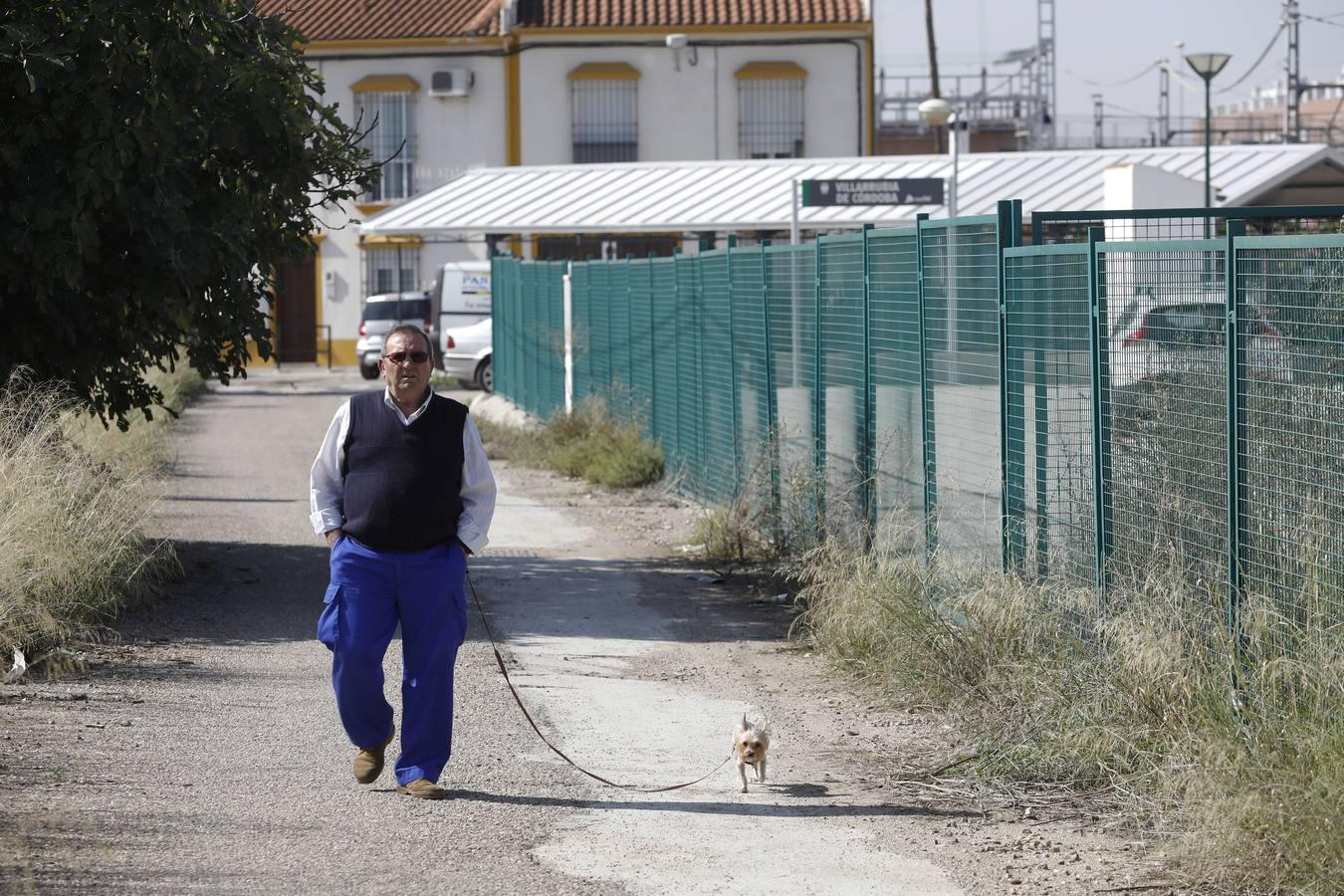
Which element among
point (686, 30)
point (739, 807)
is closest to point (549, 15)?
point (686, 30)

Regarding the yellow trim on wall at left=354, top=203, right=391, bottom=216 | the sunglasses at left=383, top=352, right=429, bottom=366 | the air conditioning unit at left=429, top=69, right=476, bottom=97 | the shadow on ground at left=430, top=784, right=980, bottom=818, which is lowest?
the shadow on ground at left=430, top=784, right=980, bottom=818

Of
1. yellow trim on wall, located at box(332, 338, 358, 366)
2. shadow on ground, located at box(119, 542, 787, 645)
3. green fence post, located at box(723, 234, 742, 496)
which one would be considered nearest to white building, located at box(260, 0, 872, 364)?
yellow trim on wall, located at box(332, 338, 358, 366)

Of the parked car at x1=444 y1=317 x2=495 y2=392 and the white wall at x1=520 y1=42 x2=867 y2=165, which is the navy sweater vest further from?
the white wall at x1=520 y1=42 x2=867 y2=165

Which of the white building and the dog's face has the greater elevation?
the white building

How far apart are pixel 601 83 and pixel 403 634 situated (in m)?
38.5

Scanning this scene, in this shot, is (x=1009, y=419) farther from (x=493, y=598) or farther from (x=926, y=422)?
(x=493, y=598)

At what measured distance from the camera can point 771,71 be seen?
142ft

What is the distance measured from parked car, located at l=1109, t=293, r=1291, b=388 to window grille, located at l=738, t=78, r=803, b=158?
120 ft

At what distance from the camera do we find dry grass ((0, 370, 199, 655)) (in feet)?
29.1

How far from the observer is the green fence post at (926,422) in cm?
928

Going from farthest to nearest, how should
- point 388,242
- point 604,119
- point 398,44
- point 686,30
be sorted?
point 388,242 < point 398,44 < point 604,119 < point 686,30

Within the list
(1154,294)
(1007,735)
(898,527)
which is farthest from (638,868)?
(898,527)

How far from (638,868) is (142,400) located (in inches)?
282

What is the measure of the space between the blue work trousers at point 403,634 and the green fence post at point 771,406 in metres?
5.78
